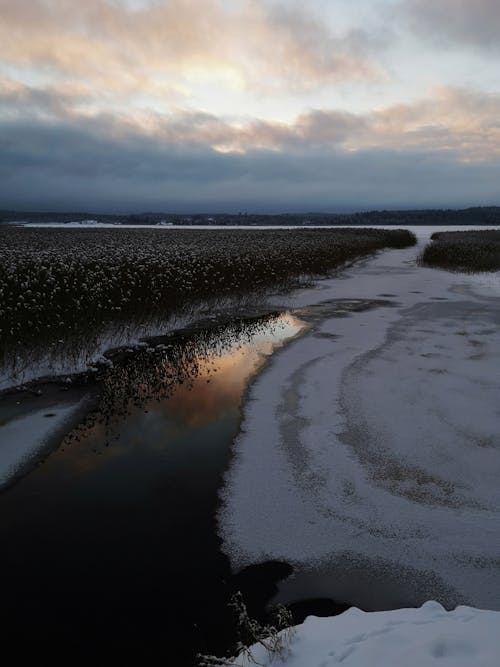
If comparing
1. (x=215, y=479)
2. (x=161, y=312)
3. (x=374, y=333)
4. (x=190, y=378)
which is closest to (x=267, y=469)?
(x=215, y=479)

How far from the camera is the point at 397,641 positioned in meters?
2.94

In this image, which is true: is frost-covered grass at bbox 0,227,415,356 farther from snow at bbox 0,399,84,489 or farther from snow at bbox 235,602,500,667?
snow at bbox 235,602,500,667

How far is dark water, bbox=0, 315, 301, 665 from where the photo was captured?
3.60 metres

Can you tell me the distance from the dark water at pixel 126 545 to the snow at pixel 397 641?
2.30 ft

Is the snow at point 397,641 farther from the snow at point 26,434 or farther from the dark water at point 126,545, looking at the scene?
the snow at point 26,434

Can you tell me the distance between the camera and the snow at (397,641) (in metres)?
2.72

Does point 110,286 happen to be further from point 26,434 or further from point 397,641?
point 397,641

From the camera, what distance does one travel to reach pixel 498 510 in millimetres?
5074

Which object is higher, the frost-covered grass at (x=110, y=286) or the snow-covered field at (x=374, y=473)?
the frost-covered grass at (x=110, y=286)

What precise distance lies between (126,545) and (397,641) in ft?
8.87

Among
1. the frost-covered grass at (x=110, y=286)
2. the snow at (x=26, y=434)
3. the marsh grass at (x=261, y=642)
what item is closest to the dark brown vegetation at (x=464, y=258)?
the frost-covered grass at (x=110, y=286)

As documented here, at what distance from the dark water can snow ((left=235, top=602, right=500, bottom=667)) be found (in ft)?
2.30

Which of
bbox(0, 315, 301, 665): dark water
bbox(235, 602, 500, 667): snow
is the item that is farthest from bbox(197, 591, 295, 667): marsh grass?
bbox(0, 315, 301, 665): dark water

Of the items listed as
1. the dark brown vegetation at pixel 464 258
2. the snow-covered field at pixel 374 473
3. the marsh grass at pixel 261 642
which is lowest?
the snow-covered field at pixel 374 473
